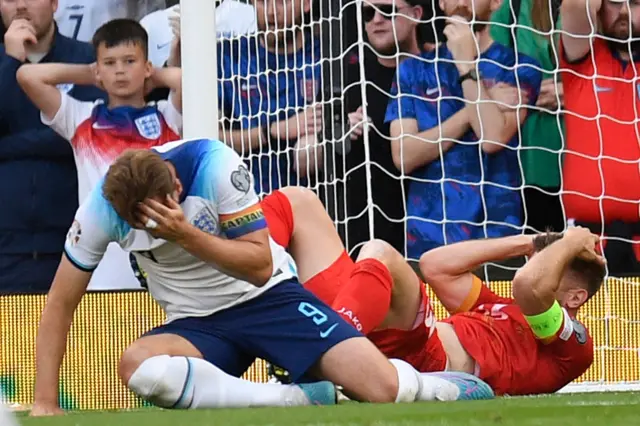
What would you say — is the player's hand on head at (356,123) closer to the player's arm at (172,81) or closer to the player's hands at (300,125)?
the player's hands at (300,125)

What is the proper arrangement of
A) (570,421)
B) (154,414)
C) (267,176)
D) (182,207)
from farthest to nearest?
(267,176) < (182,207) < (154,414) < (570,421)

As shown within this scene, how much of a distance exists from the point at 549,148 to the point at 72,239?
9.32 ft

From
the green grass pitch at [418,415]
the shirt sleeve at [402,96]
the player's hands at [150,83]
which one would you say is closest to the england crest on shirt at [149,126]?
the player's hands at [150,83]

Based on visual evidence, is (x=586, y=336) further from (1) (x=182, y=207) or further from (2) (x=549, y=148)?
(2) (x=549, y=148)

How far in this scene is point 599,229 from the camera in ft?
17.1

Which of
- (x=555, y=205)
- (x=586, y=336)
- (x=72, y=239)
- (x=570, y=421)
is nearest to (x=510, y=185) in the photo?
(x=555, y=205)

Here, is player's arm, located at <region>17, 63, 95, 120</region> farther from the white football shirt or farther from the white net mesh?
the white football shirt

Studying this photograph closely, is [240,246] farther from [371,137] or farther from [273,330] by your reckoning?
[371,137]

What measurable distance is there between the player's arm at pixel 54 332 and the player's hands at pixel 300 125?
2.25 meters

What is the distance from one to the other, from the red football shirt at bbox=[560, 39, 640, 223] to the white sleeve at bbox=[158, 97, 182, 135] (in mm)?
1770

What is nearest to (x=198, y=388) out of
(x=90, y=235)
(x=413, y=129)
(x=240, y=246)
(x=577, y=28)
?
(x=240, y=246)

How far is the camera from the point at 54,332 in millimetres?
2900

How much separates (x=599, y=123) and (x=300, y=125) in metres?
1.32

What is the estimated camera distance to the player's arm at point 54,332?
2857 mm
